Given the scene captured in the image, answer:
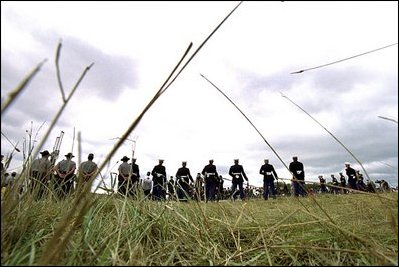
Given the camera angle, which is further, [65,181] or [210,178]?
[210,178]

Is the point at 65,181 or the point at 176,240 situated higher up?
the point at 65,181

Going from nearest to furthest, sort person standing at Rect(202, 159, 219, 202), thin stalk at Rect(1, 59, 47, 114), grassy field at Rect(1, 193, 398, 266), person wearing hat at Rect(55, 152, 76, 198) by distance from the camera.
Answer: thin stalk at Rect(1, 59, 47, 114), grassy field at Rect(1, 193, 398, 266), person wearing hat at Rect(55, 152, 76, 198), person standing at Rect(202, 159, 219, 202)

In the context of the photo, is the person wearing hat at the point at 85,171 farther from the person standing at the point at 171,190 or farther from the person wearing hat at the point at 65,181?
the person standing at the point at 171,190

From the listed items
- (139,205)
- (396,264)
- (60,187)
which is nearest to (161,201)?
(139,205)

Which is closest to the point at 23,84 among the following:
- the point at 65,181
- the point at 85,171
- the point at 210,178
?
the point at 85,171

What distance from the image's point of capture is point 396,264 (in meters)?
1.02

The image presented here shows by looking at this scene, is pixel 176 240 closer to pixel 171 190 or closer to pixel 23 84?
pixel 171 190

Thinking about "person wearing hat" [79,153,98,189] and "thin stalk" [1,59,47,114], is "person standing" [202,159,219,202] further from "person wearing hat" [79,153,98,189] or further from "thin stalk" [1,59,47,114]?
"thin stalk" [1,59,47,114]

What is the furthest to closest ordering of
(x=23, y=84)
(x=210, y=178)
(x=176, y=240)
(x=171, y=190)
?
(x=210, y=178) → (x=171, y=190) → (x=176, y=240) → (x=23, y=84)

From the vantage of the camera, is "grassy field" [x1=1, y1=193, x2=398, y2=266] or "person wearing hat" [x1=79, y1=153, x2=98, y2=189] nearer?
"grassy field" [x1=1, y1=193, x2=398, y2=266]

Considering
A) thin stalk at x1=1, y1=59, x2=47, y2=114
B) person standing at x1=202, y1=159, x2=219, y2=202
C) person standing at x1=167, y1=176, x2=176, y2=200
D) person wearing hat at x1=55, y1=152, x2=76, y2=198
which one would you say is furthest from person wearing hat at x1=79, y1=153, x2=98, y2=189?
person standing at x1=202, y1=159, x2=219, y2=202

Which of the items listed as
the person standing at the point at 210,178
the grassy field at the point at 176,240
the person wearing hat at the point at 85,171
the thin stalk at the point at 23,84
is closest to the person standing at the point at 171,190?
the grassy field at the point at 176,240

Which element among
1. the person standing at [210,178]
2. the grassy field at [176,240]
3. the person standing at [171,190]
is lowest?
the grassy field at [176,240]

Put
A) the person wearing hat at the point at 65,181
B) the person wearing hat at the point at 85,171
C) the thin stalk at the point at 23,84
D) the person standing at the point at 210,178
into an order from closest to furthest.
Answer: the thin stalk at the point at 23,84, the person wearing hat at the point at 85,171, the person wearing hat at the point at 65,181, the person standing at the point at 210,178
